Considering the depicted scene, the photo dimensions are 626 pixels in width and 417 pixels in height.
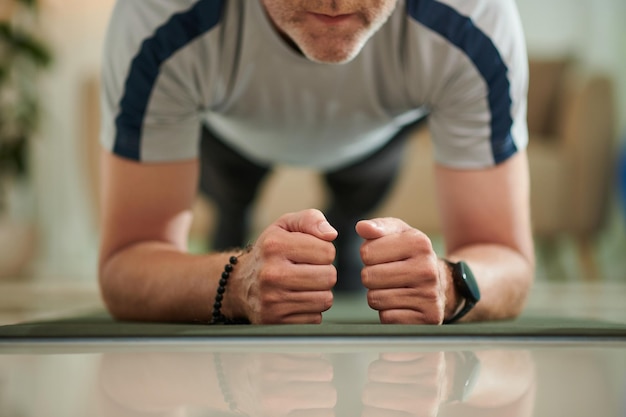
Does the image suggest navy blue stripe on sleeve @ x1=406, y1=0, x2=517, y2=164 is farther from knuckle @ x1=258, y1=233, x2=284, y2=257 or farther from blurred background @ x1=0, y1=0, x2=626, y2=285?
blurred background @ x1=0, y1=0, x2=626, y2=285

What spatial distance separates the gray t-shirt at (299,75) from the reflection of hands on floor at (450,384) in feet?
1.50

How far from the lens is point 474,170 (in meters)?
1.06

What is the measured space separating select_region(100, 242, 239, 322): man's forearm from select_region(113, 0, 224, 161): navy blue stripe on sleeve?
150 mm

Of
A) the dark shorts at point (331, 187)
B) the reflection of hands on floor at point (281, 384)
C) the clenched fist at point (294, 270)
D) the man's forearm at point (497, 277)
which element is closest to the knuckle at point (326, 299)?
the clenched fist at point (294, 270)

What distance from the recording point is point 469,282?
2.77 feet

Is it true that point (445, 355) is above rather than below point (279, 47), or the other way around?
below

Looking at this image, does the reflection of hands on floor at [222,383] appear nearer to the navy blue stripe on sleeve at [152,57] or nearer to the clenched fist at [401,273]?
the clenched fist at [401,273]

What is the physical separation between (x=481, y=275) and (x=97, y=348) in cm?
49

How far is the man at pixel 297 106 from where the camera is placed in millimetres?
904

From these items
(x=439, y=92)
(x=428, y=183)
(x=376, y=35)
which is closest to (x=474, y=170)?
(x=439, y=92)

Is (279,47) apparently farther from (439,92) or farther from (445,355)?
(445,355)

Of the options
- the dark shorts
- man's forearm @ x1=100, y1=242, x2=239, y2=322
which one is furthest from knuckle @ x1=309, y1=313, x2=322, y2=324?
the dark shorts

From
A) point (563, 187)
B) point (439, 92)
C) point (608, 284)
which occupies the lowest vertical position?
point (608, 284)

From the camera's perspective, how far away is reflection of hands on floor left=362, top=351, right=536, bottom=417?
452 millimetres
